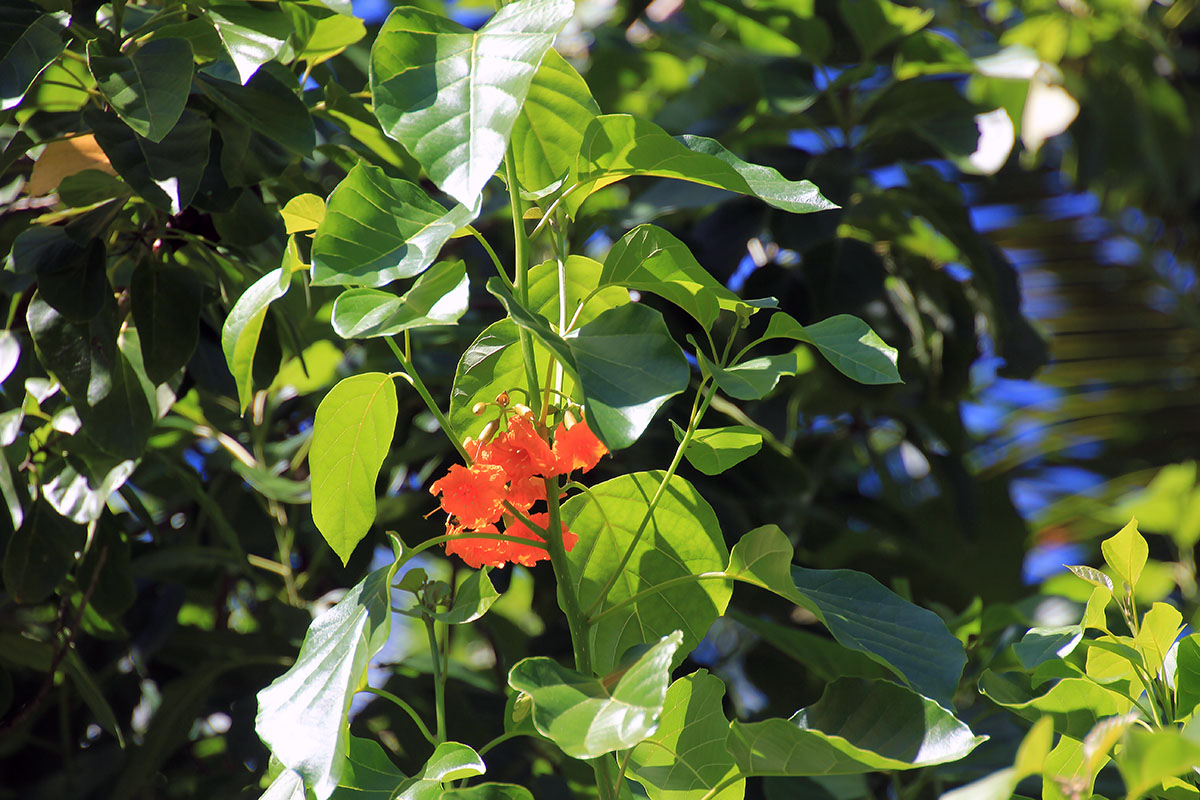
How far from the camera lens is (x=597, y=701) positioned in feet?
1.52

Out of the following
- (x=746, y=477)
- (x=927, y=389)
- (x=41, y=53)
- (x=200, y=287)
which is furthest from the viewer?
(x=927, y=389)

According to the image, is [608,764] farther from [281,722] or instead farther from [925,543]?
[925,543]

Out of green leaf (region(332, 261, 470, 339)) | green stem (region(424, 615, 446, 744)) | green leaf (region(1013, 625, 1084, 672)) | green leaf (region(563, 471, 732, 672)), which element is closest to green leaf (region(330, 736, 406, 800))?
green stem (region(424, 615, 446, 744))

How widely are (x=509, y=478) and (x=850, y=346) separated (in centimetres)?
19

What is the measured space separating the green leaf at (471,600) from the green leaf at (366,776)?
0.30 ft

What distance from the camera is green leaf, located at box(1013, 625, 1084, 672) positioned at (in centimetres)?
59

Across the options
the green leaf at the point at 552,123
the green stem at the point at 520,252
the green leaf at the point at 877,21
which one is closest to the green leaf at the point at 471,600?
the green stem at the point at 520,252

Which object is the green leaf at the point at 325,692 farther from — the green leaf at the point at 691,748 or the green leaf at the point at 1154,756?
the green leaf at the point at 1154,756

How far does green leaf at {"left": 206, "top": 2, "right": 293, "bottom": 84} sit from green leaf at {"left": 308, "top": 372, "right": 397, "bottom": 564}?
271mm

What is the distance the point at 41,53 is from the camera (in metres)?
0.71

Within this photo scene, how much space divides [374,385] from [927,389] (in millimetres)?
1011

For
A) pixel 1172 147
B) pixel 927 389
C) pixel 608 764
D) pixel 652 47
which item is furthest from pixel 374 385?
pixel 1172 147

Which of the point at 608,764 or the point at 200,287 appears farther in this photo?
the point at 200,287

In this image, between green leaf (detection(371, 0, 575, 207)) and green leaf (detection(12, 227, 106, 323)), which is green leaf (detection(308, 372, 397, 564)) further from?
green leaf (detection(12, 227, 106, 323))
